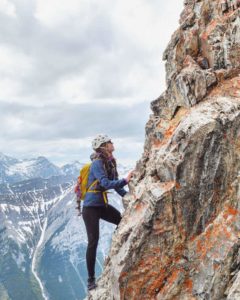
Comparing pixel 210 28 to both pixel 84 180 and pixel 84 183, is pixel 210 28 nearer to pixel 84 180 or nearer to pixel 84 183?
pixel 84 180

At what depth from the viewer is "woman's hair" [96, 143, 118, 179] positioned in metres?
18.9

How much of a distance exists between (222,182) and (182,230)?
2.63 metres

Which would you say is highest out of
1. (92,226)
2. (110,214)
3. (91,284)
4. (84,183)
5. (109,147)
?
(109,147)

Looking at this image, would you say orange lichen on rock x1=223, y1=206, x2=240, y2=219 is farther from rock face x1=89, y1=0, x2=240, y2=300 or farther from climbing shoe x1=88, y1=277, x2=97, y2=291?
climbing shoe x1=88, y1=277, x2=97, y2=291

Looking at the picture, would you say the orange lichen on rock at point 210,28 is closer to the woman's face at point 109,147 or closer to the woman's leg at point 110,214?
the woman's face at point 109,147

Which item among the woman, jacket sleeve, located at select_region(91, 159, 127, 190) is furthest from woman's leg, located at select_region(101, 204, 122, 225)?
jacket sleeve, located at select_region(91, 159, 127, 190)

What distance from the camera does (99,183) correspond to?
733 inches

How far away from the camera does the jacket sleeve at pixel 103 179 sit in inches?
701

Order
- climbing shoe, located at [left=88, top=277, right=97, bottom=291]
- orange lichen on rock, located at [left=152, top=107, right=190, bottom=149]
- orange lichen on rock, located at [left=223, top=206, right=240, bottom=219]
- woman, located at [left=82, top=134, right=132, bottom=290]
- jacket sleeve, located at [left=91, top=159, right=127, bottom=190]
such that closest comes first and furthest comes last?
orange lichen on rock, located at [left=223, top=206, right=240, bottom=219] → jacket sleeve, located at [left=91, top=159, right=127, bottom=190] → orange lichen on rock, located at [left=152, top=107, right=190, bottom=149] → woman, located at [left=82, top=134, right=132, bottom=290] → climbing shoe, located at [left=88, top=277, right=97, bottom=291]

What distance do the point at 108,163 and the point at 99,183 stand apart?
125 cm

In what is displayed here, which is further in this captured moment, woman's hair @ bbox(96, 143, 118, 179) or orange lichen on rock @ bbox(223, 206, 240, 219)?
woman's hair @ bbox(96, 143, 118, 179)

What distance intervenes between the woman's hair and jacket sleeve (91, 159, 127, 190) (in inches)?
22.2

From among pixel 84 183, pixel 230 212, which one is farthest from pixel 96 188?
pixel 230 212

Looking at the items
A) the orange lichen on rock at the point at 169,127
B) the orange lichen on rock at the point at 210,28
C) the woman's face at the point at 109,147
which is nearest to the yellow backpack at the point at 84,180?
the woman's face at the point at 109,147
